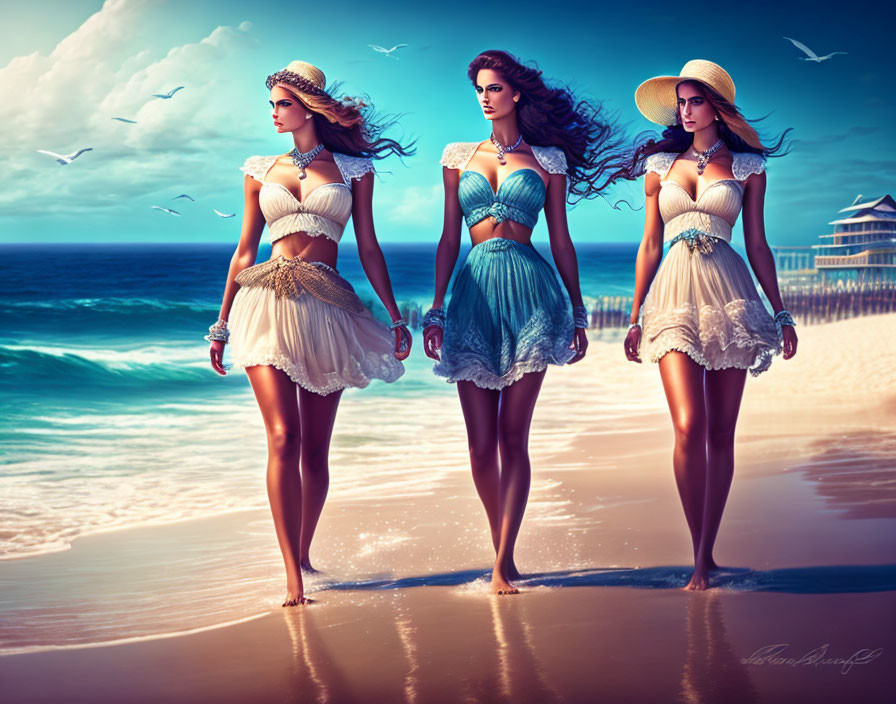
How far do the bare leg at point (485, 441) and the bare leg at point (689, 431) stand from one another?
0.68 meters

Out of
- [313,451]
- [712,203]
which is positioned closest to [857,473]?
[712,203]

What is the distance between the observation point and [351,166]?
174 inches

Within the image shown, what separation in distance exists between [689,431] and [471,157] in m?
1.36

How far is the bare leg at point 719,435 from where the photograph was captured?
4.26 metres

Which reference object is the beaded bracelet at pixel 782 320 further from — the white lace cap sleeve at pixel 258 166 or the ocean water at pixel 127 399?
the ocean water at pixel 127 399

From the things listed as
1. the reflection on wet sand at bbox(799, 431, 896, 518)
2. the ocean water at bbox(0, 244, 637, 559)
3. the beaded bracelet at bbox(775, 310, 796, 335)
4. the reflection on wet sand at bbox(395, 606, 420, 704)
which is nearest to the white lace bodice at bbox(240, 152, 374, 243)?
the reflection on wet sand at bbox(395, 606, 420, 704)

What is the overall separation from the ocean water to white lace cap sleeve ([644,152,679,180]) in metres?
2.84

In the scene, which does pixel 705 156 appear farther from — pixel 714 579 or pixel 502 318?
pixel 714 579

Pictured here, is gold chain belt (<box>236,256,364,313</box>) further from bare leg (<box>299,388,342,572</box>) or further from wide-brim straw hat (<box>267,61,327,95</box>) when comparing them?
wide-brim straw hat (<box>267,61,327,95</box>)

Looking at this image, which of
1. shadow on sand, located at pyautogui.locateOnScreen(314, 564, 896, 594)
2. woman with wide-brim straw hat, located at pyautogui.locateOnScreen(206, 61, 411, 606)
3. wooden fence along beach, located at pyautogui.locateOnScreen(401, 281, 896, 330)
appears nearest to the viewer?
shadow on sand, located at pyautogui.locateOnScreen(314, 564, 896, 594)

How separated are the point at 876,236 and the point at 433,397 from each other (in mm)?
15190

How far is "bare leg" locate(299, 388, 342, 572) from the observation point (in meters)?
4.44

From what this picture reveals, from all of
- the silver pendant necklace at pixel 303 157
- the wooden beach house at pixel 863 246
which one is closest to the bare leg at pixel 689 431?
the silver pendant necklace at pixel 303 157

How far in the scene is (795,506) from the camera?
5.39 m
